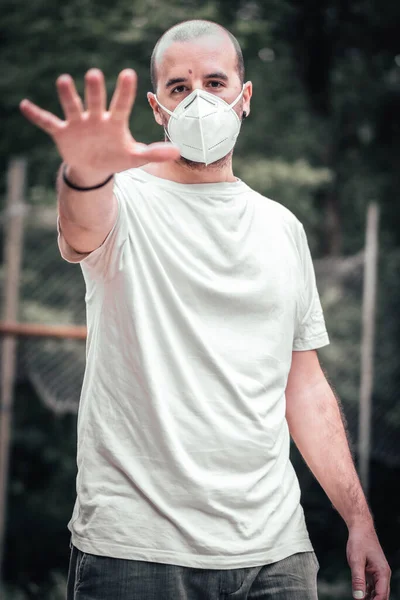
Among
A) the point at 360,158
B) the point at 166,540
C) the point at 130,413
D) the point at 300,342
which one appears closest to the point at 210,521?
the point at 166,540

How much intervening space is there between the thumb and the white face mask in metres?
1.00

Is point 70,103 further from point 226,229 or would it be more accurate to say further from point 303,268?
point 303,268

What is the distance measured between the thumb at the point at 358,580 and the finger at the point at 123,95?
1.16m

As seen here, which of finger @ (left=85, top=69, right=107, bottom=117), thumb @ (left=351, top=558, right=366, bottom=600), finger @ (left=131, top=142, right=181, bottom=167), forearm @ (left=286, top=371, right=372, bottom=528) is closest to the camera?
finger @ (left=85, top=69, right=107, bottom=117)

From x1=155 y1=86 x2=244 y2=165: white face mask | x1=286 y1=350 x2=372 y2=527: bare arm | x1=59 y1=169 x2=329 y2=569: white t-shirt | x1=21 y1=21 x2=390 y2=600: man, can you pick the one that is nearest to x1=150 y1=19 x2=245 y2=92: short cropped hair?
x1=21 y1=21 x2=390 y2=600: man

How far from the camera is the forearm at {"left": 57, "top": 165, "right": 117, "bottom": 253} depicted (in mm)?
1485

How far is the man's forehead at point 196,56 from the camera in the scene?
196 cm

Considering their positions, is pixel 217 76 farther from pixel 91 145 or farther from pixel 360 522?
pixel 360 522

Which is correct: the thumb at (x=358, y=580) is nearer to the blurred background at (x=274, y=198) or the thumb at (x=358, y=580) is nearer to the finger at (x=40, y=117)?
the finger at (x=40, y=117)

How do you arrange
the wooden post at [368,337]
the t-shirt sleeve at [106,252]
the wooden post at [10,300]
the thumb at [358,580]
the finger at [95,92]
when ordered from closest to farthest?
the finger at [95,92] < the t-shirt sleeve at [106,252] < the thumb at [358,580] < the wooden post at [10,300] < the wooden post at [368,337]

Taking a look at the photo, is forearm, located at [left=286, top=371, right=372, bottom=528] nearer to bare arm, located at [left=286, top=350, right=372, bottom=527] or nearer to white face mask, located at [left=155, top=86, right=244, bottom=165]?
bare arm, located at [left=286, top=350, right=372, bottom=527]

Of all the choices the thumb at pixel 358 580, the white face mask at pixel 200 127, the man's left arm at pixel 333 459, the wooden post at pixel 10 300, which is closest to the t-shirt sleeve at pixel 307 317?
the man's left arm at pixel 333 459

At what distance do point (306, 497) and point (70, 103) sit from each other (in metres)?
4.90

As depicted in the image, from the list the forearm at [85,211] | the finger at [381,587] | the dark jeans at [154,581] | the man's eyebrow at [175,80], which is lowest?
the finger at [381,587]
